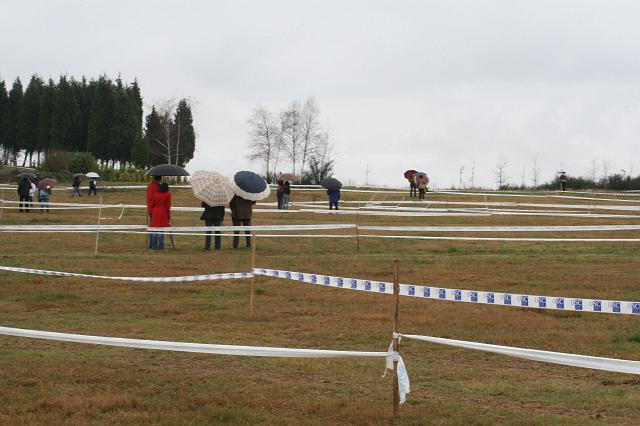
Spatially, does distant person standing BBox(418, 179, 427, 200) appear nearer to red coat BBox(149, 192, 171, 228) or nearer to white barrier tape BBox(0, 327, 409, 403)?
red coat BBox(149, 192, 171, 228)

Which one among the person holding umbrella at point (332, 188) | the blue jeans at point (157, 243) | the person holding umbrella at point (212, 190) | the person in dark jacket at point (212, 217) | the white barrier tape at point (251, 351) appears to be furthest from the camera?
the person holding umbrella at point (332, 188)

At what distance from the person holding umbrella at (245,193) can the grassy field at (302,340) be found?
5.27 ft

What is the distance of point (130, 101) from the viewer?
81.0 m

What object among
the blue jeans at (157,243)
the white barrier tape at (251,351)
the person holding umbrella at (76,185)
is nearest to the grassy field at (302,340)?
the white barrier tape at (251,351)

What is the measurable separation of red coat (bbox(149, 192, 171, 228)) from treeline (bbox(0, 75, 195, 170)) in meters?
56.8

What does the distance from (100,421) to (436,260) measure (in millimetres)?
15031

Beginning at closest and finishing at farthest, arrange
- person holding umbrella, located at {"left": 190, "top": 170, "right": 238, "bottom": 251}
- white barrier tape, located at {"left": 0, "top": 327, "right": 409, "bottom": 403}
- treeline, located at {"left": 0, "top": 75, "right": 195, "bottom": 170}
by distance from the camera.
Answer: white barrier tape, located at {"left": 0, "top": 327, "right": 409, "bottom": 403}
person holding umbrella, located at {"left": 190, "top": 170, "right": 238, "bottom": 251}
treeline, located at {"left": 0, "top": 75, "right": 195, "bottom": 170}

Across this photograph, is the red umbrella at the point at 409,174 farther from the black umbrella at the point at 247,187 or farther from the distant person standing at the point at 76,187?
the black umbrella at the point at 247,187

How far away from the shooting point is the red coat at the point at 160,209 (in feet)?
71.7

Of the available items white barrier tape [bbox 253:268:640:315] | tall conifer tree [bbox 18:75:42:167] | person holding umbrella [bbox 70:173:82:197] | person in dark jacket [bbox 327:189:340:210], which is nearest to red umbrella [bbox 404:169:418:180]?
person in dark jacket [bbox 327:189:340:210]

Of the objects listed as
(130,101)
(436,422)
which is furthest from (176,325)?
(130,101)

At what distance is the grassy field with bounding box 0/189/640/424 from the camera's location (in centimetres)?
750

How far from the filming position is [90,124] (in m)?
80.2

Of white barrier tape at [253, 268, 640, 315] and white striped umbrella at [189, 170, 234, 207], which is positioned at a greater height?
white striped umbrella at [189, 170, 234, 207]
